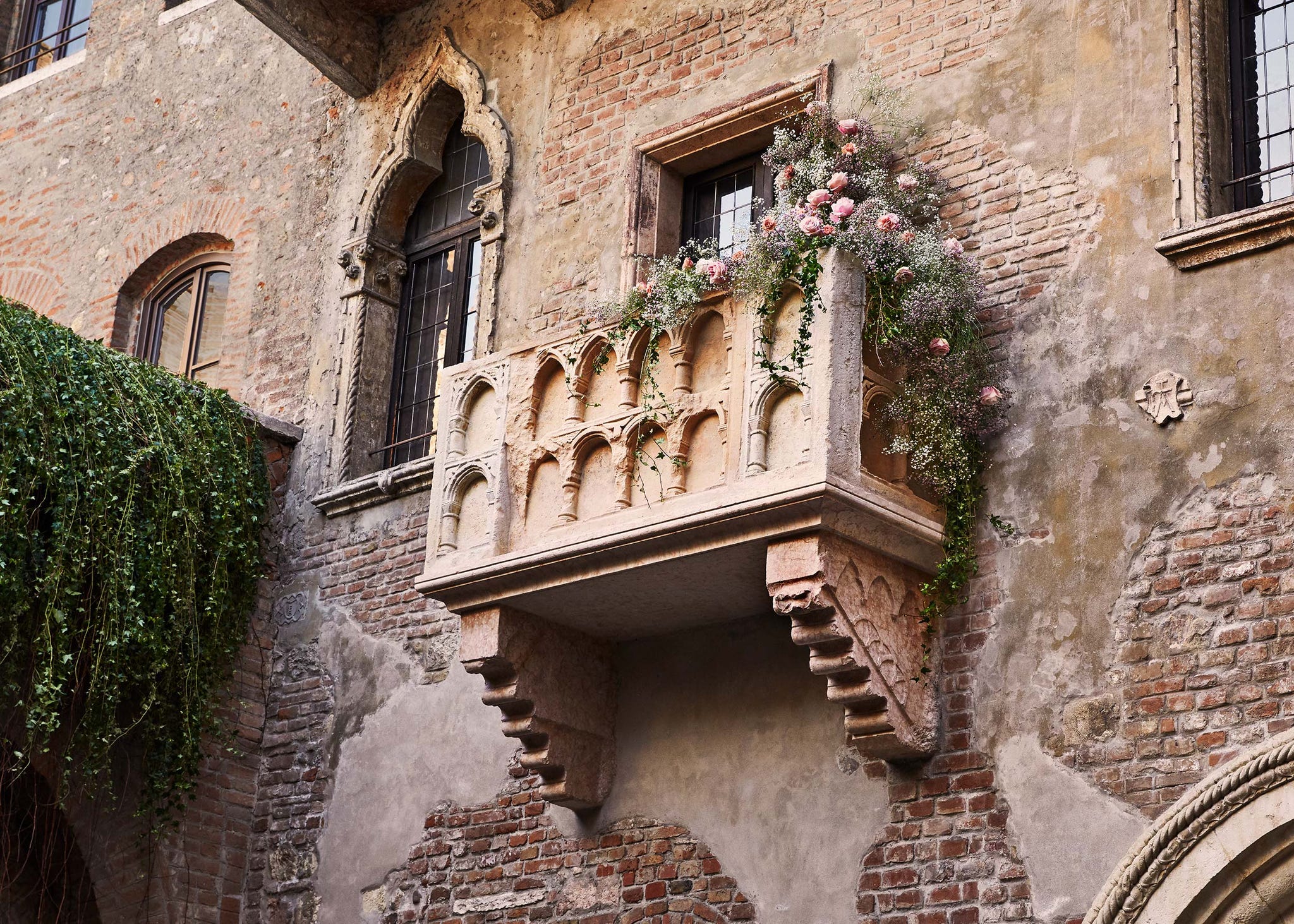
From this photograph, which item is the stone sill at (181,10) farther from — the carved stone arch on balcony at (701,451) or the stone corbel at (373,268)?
the carved stone arch on balcony at (701,451)

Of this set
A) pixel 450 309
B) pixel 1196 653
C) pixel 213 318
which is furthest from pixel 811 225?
pixel 213 318

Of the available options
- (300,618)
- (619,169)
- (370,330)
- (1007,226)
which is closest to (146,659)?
(300,618)

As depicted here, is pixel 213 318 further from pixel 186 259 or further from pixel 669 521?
pixel 669 521

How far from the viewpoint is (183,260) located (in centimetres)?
1140

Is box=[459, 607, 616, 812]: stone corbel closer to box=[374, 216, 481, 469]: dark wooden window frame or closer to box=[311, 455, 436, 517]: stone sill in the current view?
box=[311, 455, 436, 517]: stone sill

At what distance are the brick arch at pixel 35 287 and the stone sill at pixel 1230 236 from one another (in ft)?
25.5

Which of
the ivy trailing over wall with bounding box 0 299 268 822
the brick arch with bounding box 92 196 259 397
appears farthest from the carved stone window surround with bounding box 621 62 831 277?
the brick arch with bounding box 92 196 259 397

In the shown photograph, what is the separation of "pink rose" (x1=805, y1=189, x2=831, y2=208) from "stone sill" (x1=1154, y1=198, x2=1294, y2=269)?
50.6 inches

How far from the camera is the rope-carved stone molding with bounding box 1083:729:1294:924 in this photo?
19.1ft

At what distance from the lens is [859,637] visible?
668 centimetres

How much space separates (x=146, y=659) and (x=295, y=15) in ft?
12.7

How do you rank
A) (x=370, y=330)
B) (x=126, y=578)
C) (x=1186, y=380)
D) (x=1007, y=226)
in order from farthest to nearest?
(x=370, y=330) < (x=126, y=578) < (x=1007, y=226) < (x=1186, y=380)

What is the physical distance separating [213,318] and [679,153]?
3818 millimetres

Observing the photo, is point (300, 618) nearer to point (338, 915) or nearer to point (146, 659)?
point (146, 659)
